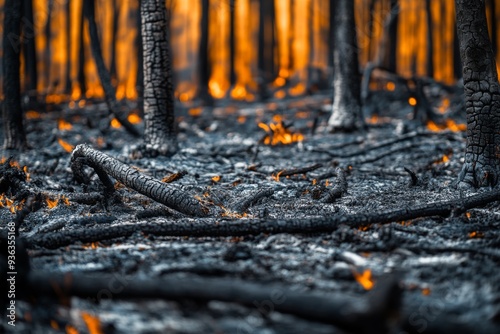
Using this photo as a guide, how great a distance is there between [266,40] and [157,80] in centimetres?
1686

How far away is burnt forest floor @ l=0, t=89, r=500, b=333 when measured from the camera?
315cm

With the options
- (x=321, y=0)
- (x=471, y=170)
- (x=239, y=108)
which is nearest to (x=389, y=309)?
(x=471, y=170)

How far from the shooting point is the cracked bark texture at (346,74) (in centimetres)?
1180

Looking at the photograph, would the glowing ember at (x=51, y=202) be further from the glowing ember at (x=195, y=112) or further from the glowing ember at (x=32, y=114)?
the glowing ember at (x=195, y=112)

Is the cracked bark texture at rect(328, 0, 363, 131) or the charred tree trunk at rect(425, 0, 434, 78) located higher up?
the charred tree trunk at rect(425, 0, 434, 78)

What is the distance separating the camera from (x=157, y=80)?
9.02m

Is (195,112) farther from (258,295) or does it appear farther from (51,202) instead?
(258,295)

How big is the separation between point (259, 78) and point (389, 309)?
21171mm

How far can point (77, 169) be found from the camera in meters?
6.63

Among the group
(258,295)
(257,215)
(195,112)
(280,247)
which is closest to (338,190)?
(257,215)

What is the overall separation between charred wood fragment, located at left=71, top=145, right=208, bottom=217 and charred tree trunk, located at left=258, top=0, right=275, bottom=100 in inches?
720

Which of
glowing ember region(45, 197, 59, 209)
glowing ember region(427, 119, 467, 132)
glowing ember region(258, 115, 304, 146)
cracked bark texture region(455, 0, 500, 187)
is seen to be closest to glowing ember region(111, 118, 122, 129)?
glowing ember region(258, 115, 304, 146)

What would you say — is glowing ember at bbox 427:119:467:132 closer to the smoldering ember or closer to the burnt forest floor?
the smoldering ember

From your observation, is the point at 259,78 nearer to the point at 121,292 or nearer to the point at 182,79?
the point at 121,292
